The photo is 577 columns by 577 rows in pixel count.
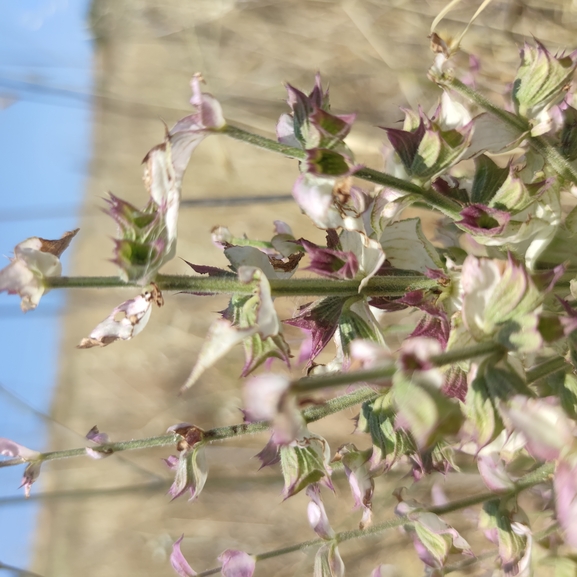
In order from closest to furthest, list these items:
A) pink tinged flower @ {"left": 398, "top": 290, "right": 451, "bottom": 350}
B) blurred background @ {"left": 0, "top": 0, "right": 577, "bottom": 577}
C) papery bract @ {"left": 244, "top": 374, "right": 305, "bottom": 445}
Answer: papery bract @ {"left": 244, "top": 374, "right": 305, "bottom": 445} → pink tinged flower @ {"left": 398, "top": 290, "right": 451, "bottom": 350} → blurred background @ {"left": 0, "top": 0, "right": 577, "bottom": 577}

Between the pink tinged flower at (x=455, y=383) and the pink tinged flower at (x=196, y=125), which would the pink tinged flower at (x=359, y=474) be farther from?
the pink tinged flower at (x=196, y=125)

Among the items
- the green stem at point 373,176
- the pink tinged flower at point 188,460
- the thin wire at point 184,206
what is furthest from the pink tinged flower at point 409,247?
the thin wire at point 184,206

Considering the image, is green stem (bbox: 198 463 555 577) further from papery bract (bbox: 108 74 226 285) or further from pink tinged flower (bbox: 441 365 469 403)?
papery bract (bbox: 108 74 226 285)

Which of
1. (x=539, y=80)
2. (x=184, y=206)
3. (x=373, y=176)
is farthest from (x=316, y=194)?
(x=184, y=206)

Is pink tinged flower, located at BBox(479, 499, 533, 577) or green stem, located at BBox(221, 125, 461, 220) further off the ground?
green stem, located at BBox(221, 125, 461, 220)

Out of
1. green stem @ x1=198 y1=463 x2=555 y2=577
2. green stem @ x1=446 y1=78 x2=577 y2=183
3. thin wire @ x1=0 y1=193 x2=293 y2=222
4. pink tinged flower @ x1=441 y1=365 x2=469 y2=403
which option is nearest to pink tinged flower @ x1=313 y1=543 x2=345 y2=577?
green stem @ x1=198 y1=463 x2=555 y2=577
